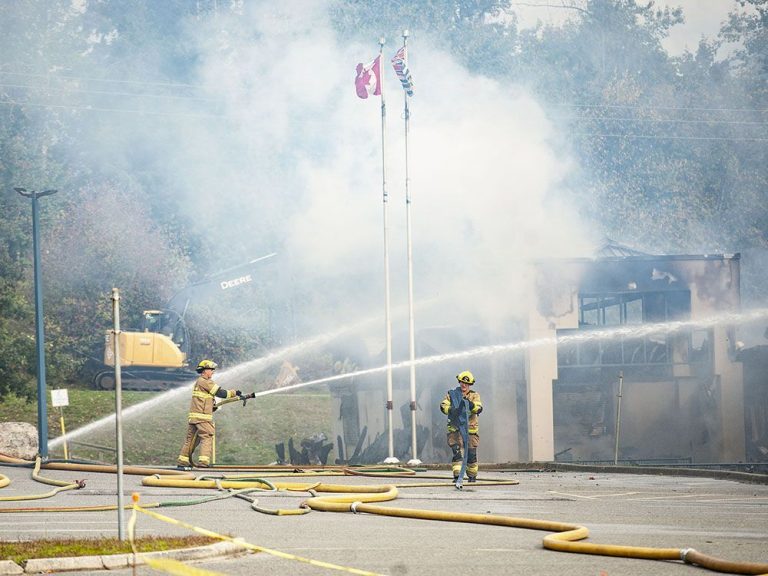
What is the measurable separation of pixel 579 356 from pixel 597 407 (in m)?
2.20

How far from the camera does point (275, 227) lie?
55844 mm

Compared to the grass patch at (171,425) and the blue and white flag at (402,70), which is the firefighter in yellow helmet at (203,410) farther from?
the grass patch at (171,425)

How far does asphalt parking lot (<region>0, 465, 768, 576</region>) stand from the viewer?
9.88 meters

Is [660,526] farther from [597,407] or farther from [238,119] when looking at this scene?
[238,119]

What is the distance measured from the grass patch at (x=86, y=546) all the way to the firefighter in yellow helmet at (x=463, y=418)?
8070 millimetres

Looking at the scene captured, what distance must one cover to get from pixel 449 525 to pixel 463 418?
5539 mm

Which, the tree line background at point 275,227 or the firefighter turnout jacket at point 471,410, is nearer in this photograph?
the firefighter turnout jacket at point 471,410

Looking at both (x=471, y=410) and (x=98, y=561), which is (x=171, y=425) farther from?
(x=98, y=561)

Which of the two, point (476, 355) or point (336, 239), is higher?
point (336, 239)

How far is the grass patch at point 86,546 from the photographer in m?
9.59

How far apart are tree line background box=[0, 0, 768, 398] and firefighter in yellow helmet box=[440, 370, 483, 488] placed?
23.2 meters

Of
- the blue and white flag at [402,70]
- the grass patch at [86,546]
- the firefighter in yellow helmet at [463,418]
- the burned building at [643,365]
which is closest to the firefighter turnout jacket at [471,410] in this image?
the firefighter in yellow helmet at [463,418]

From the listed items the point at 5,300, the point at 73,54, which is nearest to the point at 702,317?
the point at 5,300

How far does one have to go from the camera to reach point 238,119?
57031mm
